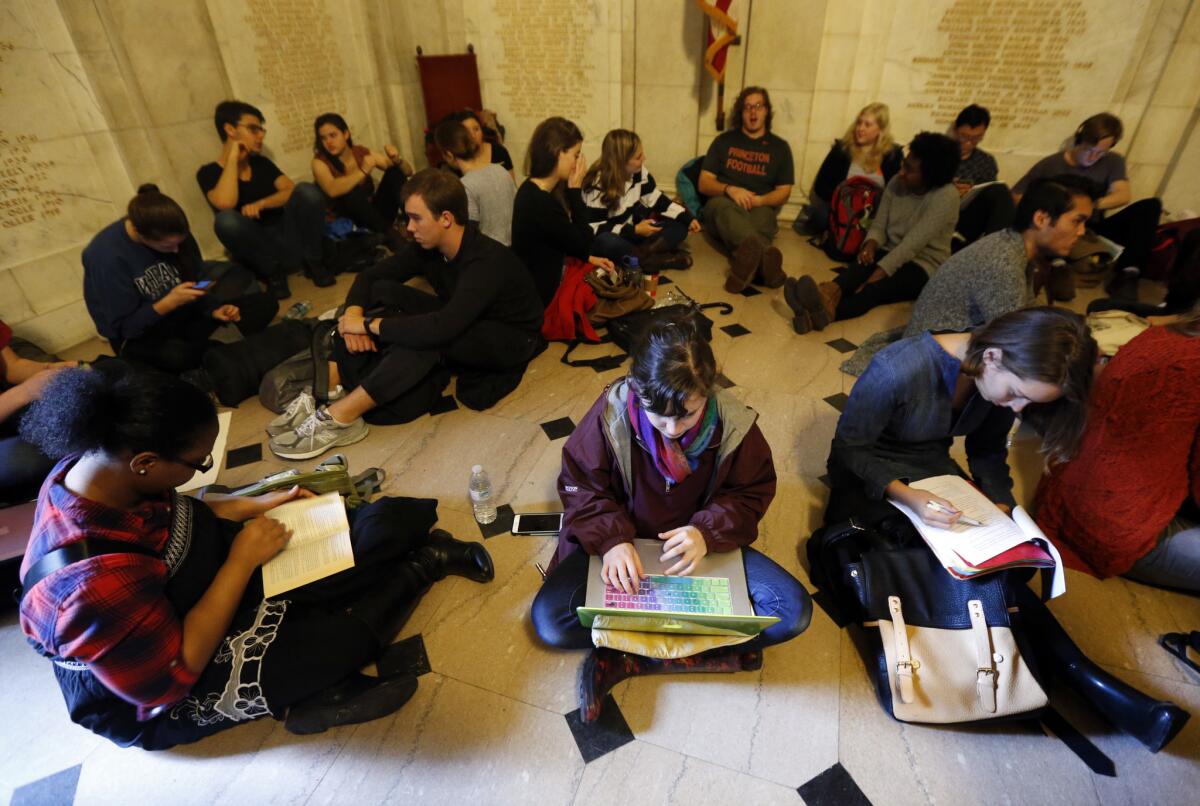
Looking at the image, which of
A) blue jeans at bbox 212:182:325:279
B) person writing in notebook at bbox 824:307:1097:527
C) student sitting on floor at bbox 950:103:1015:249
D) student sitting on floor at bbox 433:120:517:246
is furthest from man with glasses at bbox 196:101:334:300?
student sitting on floor at bbox 950:103:1015:249

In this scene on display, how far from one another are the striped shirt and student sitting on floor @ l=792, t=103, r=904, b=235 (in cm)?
134

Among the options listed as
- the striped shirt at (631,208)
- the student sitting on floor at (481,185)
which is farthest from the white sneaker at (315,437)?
the striped shirt at (631,208)

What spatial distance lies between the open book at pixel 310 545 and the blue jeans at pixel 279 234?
283cm

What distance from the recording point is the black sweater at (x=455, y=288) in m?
2.64

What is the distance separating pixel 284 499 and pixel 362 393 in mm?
912

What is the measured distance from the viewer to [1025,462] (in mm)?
2385

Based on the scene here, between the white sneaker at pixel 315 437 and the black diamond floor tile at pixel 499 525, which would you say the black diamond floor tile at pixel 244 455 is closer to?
the white sneaker at pixel 315 437

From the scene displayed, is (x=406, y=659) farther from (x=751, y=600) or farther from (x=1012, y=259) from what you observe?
(x=1012, y=259)

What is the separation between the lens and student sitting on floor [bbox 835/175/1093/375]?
225 cm

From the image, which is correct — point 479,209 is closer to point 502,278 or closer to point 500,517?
point 502,278

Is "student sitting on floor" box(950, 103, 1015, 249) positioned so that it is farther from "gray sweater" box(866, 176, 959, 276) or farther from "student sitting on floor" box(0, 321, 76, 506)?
"student sitting on floor" box(0, 321, 76, 506)

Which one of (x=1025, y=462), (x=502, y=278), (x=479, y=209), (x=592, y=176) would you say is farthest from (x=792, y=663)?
(x=592, y=176)

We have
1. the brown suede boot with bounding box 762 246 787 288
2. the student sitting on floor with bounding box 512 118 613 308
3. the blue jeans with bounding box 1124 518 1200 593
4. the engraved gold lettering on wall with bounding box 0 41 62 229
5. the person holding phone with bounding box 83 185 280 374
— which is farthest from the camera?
the brown suede boot with bounding box 762 246 787 288

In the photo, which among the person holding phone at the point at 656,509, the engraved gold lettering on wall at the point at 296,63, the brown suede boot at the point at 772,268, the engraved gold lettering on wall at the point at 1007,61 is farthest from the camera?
the engraved gold lettering on wall at the point at 296,63
